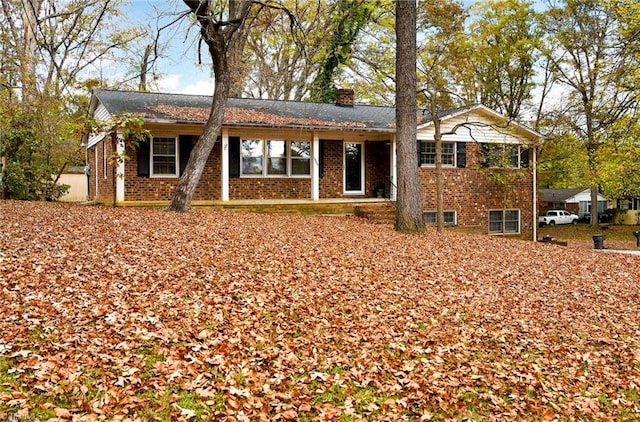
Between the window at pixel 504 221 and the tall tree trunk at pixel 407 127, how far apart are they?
8432 millimetres

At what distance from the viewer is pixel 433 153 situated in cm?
1825

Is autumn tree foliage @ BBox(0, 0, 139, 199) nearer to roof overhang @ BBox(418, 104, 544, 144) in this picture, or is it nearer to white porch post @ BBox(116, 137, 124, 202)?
white porch post @ BBox(116, 137, 124, 202)

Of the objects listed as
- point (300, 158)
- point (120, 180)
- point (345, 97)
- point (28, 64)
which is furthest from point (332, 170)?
point (28, 64)

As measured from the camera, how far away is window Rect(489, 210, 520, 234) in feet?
63.4

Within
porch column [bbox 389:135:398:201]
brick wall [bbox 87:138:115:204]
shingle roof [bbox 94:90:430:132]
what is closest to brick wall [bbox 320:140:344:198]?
shingle roof [bbox 94:90:430:132]

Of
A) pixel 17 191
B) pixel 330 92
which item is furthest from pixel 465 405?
A: pixel 330 92

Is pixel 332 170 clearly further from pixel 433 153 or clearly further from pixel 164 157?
pixel 164 157

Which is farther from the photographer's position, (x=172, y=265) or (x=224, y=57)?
(x=224, y=57)

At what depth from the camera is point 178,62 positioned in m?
13.1

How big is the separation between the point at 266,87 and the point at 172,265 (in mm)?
21323

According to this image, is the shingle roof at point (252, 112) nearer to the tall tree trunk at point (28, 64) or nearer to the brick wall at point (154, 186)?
the brick wall at point (154, 186)

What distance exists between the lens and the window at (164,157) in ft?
50.2

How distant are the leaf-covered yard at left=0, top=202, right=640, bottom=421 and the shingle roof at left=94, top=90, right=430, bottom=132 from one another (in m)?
6.93

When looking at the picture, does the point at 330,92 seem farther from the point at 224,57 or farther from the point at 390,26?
the point at 224,57
